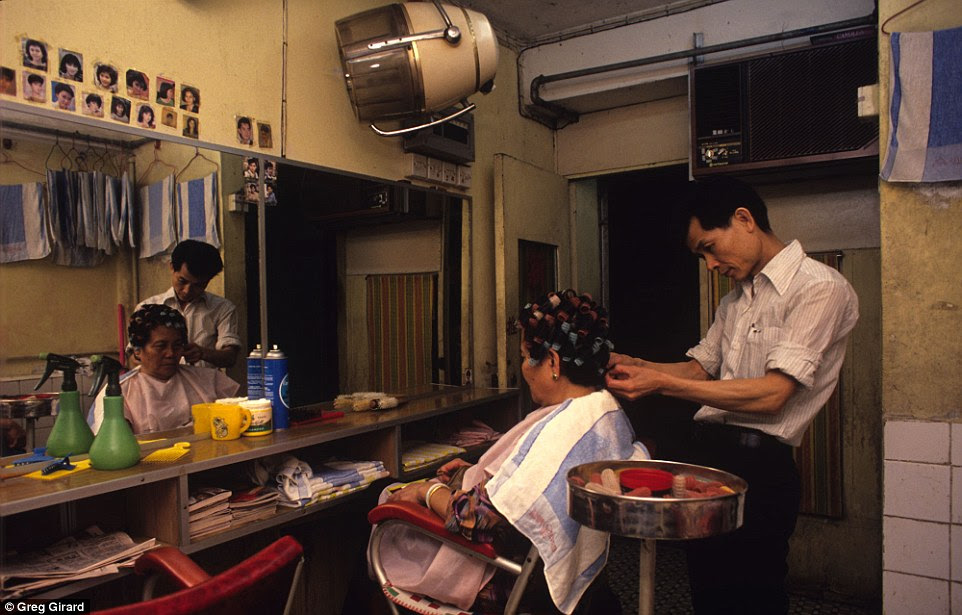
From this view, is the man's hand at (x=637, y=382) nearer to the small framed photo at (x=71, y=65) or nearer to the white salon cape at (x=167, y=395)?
the white salon cape at (x=167, y=395)

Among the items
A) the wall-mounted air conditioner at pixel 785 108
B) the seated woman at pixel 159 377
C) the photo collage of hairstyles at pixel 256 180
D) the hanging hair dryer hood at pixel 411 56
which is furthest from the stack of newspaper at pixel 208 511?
the wall-mounted air conditioner at pixel 785 108

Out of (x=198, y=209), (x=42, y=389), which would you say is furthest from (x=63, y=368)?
(x=198, y=209)

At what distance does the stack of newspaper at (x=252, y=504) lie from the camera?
185 cm

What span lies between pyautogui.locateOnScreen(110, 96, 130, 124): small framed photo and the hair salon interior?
22mm

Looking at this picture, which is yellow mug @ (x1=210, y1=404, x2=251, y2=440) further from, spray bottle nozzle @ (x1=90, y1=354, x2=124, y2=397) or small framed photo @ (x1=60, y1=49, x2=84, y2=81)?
small framed photo @ (x1=60, y1=49, x2=84, y2=81)

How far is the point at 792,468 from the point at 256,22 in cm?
221

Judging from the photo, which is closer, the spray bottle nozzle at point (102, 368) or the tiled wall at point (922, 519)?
the spray bottle nozzle at point (102, 368)

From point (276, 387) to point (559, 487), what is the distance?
101cm

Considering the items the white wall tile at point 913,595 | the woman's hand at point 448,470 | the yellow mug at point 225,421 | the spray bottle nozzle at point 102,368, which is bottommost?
the white wall tile at point 913,595

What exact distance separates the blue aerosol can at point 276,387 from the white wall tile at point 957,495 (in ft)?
7.17

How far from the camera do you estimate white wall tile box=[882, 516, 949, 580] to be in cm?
215

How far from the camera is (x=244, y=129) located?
7.16 feet

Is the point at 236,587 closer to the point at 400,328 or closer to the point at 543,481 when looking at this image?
the point at 543,481

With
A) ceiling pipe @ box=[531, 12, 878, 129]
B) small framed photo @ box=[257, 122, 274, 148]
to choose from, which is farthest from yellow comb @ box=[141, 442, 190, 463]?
ceiling pipe @ box=[531, 12, 878, 129]
